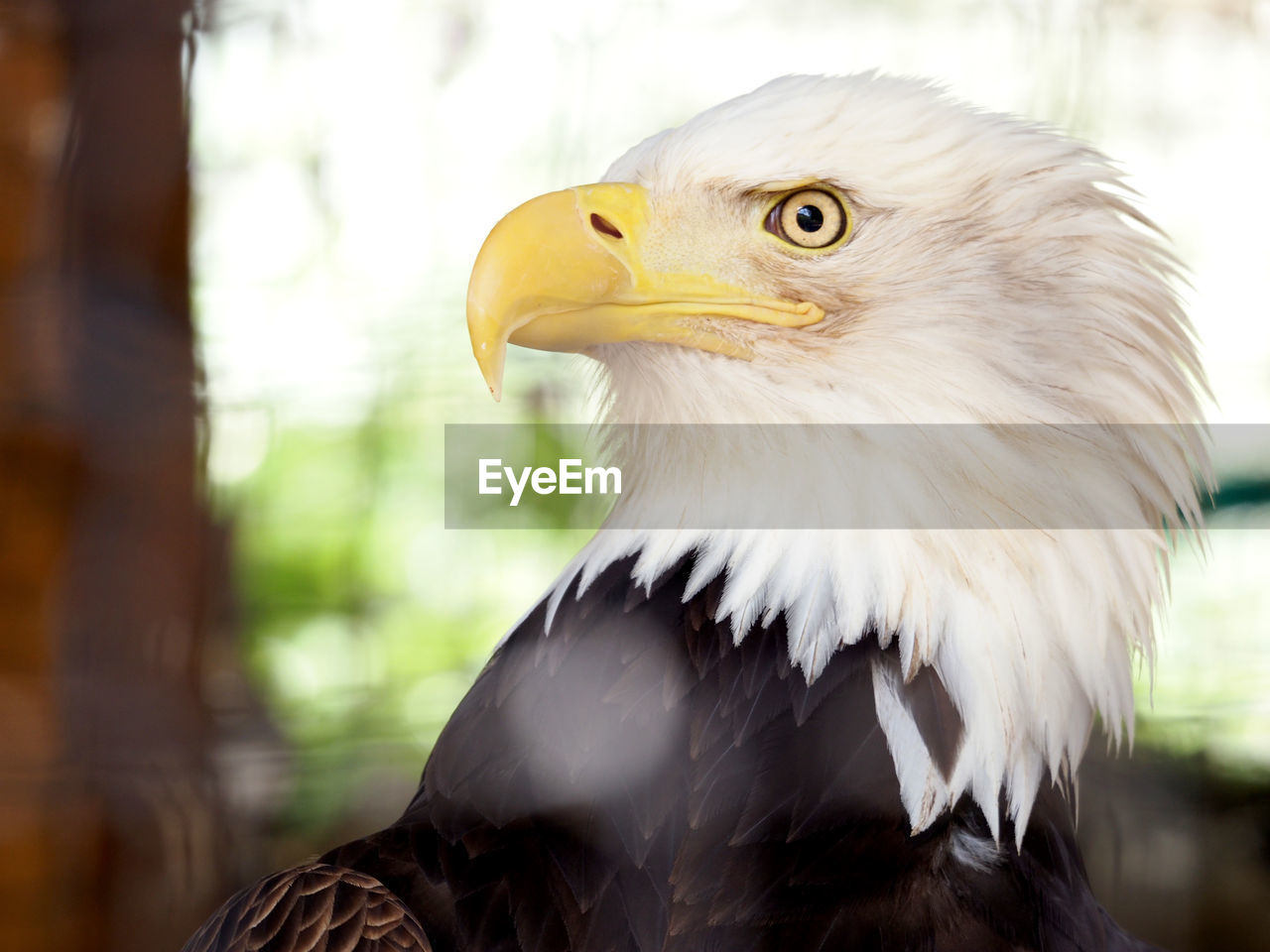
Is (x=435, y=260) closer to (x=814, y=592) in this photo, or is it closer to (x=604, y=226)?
(x=604, y=226)

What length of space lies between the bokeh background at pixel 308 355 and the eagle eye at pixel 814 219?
0.65 ft

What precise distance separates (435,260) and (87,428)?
323 mm

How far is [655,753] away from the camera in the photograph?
600mm

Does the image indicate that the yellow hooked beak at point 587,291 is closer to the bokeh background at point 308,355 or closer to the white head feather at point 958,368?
the white head feather at point 958,368

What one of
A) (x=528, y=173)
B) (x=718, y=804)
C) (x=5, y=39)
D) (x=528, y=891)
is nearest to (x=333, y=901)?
(x=528, y=891)

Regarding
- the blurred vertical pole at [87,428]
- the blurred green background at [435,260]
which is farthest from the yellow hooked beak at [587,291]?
the blurred vertical pole at [87,428]

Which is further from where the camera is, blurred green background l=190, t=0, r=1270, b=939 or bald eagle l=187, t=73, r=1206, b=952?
blurred green background l=190, t=0, r=1270, b=939

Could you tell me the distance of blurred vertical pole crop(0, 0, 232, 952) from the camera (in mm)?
891

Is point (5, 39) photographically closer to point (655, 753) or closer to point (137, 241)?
point (137, 241)

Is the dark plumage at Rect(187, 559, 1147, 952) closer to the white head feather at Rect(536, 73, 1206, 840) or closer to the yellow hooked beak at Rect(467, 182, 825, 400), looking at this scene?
the white head feather at Rect(536, 73, 1206, 840)

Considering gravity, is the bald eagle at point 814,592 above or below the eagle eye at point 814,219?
below

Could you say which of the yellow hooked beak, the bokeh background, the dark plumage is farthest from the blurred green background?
the dark plumage

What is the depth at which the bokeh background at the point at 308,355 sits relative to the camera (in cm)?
88

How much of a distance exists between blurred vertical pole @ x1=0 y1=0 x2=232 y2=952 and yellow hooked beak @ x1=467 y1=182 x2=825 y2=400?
0.42 meters
